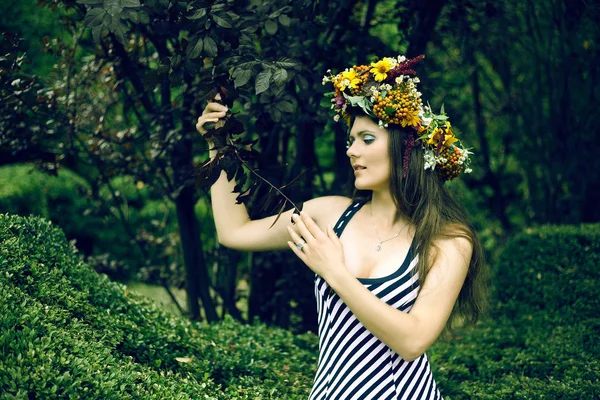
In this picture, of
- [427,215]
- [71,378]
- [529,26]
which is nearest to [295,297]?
[427,215]

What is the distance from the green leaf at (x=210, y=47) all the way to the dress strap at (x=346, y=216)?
0.80m

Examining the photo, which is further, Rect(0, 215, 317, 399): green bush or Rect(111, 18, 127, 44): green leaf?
Rect(111, 18, 127, 44): green leaf

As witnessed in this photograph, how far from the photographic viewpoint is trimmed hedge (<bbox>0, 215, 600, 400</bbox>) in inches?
83.7

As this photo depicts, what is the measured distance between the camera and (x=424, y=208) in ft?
8.01

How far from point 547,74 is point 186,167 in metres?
3.40

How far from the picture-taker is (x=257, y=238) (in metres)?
2.68

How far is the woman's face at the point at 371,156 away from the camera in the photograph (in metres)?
2.39

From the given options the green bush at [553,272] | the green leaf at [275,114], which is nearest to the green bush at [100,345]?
the green leaf at [275,114]

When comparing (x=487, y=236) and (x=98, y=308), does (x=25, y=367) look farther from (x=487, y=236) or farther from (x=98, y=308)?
(x=487, y=236)

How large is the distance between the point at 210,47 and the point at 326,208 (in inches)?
30.9

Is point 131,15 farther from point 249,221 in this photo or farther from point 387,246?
point 387,246

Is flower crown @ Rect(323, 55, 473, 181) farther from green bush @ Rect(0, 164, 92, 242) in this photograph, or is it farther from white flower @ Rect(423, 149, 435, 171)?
green bush @ Rect(0, 164, 92, 242)

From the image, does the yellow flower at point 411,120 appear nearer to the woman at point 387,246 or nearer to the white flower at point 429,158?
the woman at point 387,246

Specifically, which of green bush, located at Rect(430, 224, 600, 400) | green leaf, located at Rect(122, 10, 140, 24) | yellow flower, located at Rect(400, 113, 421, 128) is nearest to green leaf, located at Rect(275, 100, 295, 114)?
yellow flower, located at Rect(400, 113, 421, 128)
